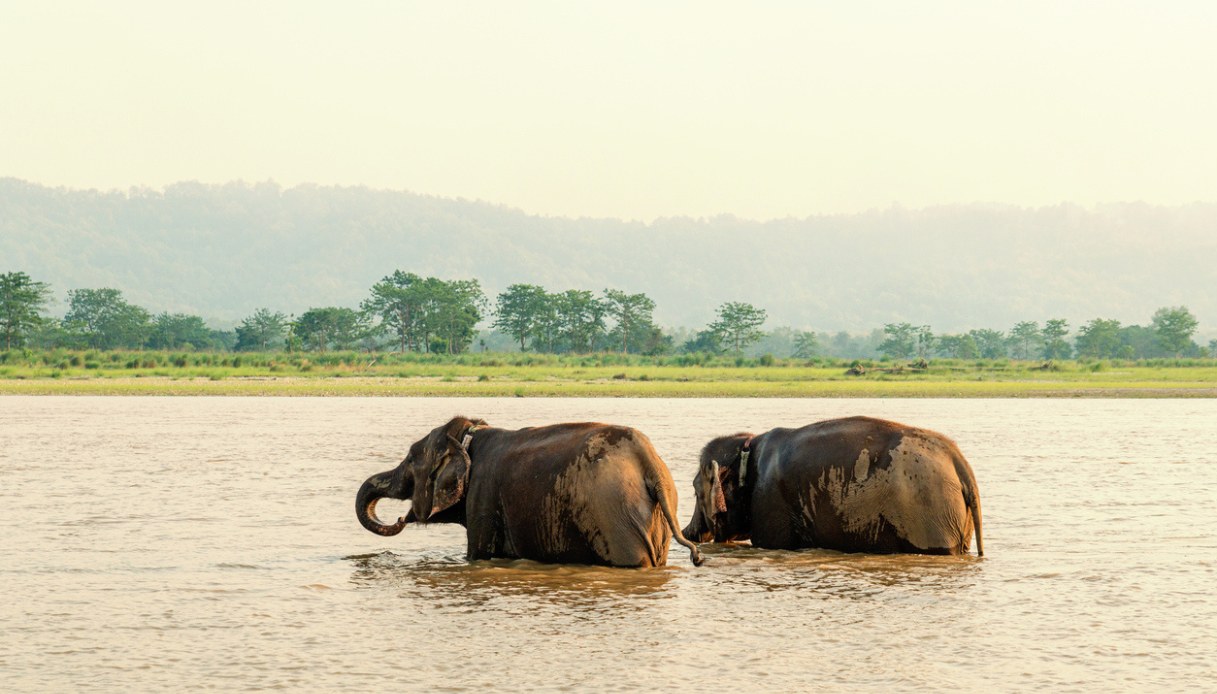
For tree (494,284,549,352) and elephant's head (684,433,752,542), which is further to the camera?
tree (494,284,549,352)

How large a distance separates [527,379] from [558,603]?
59.6 meters

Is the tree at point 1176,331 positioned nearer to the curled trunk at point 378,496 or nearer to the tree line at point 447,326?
the tree line at point 447,326

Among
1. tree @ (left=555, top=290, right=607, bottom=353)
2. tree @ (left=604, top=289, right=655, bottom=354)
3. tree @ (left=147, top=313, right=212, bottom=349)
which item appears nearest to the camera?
tree @ (left=555, top=290, right=607, bottom=353)

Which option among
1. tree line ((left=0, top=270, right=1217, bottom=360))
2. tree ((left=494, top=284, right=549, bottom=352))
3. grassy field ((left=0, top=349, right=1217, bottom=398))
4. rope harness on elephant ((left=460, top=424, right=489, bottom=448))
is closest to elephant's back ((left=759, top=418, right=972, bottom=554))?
rope harness on elephant ((left=460, top=424, right=489, bottom=448))

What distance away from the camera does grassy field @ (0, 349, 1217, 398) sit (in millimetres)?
56500

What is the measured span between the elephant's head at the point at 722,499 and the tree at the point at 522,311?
467 ft

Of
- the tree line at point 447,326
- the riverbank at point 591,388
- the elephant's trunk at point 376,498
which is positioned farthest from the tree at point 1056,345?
the elephant's trunk at point 376,498

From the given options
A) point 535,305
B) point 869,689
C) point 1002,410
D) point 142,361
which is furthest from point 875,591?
point 535,305

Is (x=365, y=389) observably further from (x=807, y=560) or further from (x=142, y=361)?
(x=807, y=560)

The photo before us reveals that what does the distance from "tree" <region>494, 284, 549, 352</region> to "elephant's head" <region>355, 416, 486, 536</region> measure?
142480 millimetres

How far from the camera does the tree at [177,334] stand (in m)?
171

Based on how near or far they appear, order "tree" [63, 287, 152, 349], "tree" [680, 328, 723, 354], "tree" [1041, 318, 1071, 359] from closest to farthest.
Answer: "tree" [63, 287, 152, 349] < "tree" [680, 328, 723, 354] < "tree" [1041, 318, 1071, 359]

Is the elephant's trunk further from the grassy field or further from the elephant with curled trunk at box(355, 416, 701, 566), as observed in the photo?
the grassy field

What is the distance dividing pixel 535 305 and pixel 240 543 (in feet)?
472
